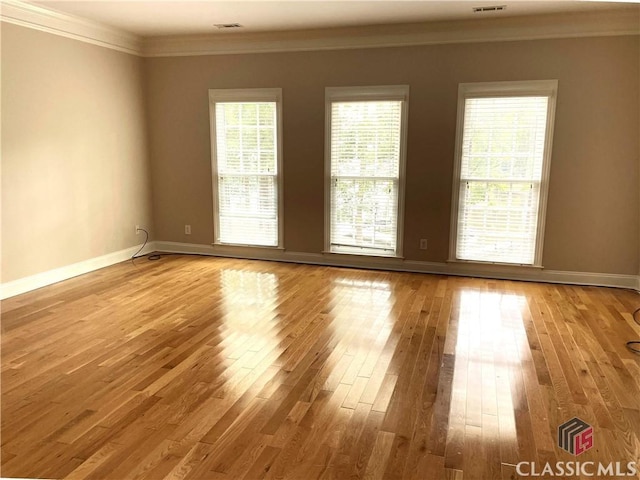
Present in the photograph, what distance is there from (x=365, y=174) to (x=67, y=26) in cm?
355

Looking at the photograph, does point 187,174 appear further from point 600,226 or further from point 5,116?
point 600,226

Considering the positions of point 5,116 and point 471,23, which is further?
point 471,23

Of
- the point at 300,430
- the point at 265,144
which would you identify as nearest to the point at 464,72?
the point at 265,144

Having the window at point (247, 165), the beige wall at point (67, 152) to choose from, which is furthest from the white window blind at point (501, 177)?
the beige wall at point (67, 152)

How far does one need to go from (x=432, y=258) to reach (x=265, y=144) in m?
2.47

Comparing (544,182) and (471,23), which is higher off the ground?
(471,23)

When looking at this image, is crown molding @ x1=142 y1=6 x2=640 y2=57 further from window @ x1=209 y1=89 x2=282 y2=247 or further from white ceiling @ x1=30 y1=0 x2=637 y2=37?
window @ x1=209 y1=89 x2=282 y2=247

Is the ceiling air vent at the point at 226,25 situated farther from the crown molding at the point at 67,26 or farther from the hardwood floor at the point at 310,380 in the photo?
the hardwood floor at the point at 310,380

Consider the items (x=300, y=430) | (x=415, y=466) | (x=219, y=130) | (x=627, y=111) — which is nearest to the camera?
(x=415, y=466)

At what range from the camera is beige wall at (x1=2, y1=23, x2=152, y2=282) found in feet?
14.8

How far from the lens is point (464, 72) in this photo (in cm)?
512

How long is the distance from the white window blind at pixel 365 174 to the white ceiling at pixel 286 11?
917 mm

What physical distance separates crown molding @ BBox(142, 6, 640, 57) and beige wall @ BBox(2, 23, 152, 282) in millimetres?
939

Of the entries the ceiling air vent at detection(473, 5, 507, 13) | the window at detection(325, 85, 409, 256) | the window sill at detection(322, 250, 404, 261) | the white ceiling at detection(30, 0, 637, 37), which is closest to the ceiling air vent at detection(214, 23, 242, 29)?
the white ceiling at detection(30, 0, 637, 37)
